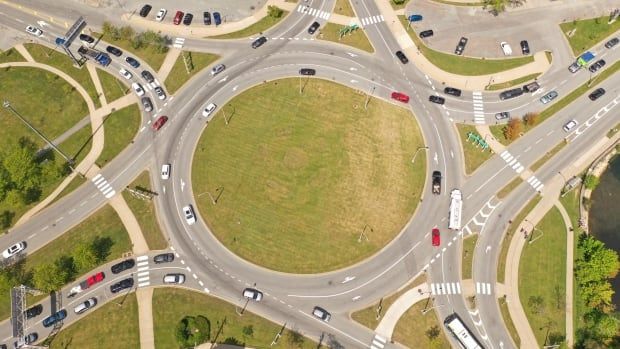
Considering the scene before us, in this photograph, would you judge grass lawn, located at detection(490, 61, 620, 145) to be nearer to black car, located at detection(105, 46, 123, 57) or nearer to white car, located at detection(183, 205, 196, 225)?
white car, located at detection(183, 205, 196, 225)

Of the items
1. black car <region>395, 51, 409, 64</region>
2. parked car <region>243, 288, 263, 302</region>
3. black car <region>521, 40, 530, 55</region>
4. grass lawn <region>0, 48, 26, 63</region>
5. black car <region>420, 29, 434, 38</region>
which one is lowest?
parked car <region>243, 288, 263, 302</region>

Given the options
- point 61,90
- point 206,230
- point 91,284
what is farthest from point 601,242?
point 61,90

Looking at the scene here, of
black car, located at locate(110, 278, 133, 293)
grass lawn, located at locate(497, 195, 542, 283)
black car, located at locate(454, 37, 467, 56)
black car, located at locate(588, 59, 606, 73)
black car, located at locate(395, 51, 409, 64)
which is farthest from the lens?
black car, located at locate(454, 37, 467, 56)

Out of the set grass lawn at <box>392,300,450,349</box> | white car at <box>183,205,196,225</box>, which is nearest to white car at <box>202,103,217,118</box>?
white car at <box>183,205,196,225</box>

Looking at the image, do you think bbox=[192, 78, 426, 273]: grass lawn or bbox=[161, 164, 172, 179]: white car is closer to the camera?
bbox=[192, 78, 426, 273]: grass lawn

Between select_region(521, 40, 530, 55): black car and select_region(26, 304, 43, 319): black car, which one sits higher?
select_region(521, 40, 530, 55): black car

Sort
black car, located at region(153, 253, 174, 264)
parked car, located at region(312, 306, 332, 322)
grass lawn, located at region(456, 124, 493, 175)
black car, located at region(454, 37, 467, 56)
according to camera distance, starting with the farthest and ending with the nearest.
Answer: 1. black car, located at region(454, 37, 467, 56)
2. grass lawn, located at region(456, 124, 493, 175)
3. black car, located at region(153, 253, 174, 264)
4. parked car, located at region(312, 306, 332, 322)

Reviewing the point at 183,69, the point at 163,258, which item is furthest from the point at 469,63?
the point at 163,258
